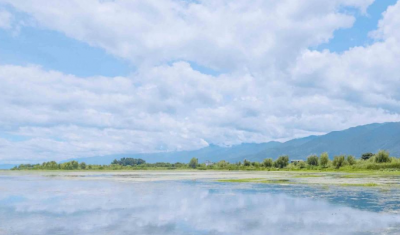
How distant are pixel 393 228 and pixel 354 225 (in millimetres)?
1692

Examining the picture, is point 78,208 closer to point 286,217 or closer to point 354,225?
point 286,217

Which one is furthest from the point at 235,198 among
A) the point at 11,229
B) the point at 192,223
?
the point at 11,229

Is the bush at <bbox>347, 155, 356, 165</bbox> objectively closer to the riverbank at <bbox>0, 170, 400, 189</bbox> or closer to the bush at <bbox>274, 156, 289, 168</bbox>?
the bush at <bbox>274, 156, 289, 168</bbox>

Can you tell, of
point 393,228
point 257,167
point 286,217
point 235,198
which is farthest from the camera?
point 257,167

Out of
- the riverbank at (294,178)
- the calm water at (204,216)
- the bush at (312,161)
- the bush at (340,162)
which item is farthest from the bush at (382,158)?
the calm water at (204,216)

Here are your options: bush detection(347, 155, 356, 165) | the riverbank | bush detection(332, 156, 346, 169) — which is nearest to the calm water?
the riverbank

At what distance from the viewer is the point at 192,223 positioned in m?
18.4

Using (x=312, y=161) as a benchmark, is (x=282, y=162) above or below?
above

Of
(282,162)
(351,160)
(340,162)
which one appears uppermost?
(282,162)

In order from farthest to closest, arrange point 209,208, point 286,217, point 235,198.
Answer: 1. point 235,198
2. point 209,208
3. point 286,217

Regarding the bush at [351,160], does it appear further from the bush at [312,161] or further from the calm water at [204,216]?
the calm water at [204,216]

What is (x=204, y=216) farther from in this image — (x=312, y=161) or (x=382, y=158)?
(x=312, y=161)

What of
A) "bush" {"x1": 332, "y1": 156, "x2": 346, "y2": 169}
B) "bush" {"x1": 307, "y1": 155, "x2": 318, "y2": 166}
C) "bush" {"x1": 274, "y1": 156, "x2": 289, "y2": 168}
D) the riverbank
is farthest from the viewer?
"bush" {"x1": 274, "y1": 156, "x2": 289, "y2": 168}

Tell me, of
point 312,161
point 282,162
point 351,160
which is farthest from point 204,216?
point 282,162
